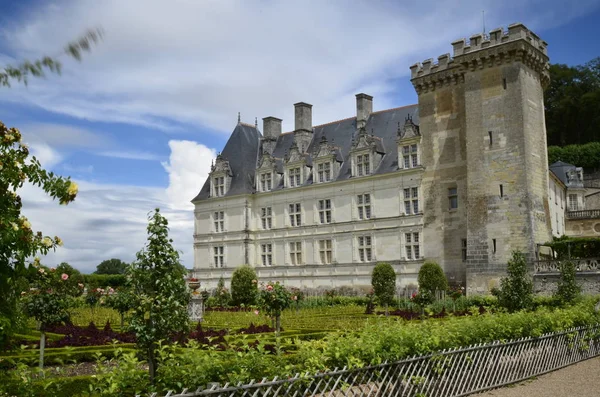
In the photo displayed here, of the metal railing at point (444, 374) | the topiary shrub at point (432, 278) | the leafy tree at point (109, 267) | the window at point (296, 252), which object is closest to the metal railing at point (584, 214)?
the topiary shrub at point (432, 278)

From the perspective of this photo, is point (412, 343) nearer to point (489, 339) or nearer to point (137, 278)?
point (489, 339)

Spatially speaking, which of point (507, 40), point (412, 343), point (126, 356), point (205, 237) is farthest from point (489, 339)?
point (205, 237)

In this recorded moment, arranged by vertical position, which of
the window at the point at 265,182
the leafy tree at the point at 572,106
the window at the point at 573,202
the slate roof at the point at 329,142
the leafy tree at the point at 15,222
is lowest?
the leafy tree at the point at 15,222

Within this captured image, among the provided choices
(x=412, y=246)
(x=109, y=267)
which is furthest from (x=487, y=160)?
(x=109, y=267)

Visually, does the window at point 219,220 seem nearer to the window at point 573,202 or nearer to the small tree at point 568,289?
the small tree at point 568,289

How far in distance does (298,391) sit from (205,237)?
3528cm

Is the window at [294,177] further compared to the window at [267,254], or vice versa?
the window at [267,254]

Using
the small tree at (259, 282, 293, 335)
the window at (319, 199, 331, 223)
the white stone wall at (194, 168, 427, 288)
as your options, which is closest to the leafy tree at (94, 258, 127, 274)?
the white stone wall at (194, 168, 427, 288)

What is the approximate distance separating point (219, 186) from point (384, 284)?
18064 millimetres

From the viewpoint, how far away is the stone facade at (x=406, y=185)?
1118 inches

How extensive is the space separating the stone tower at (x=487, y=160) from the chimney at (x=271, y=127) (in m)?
13.1

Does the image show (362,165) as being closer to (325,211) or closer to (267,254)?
(325,211)

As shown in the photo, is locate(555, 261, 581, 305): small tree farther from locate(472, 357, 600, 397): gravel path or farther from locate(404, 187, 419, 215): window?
locate(404, 187, 419, 215): window

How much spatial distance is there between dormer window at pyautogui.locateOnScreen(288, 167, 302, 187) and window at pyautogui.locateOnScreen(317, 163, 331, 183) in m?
1.48
